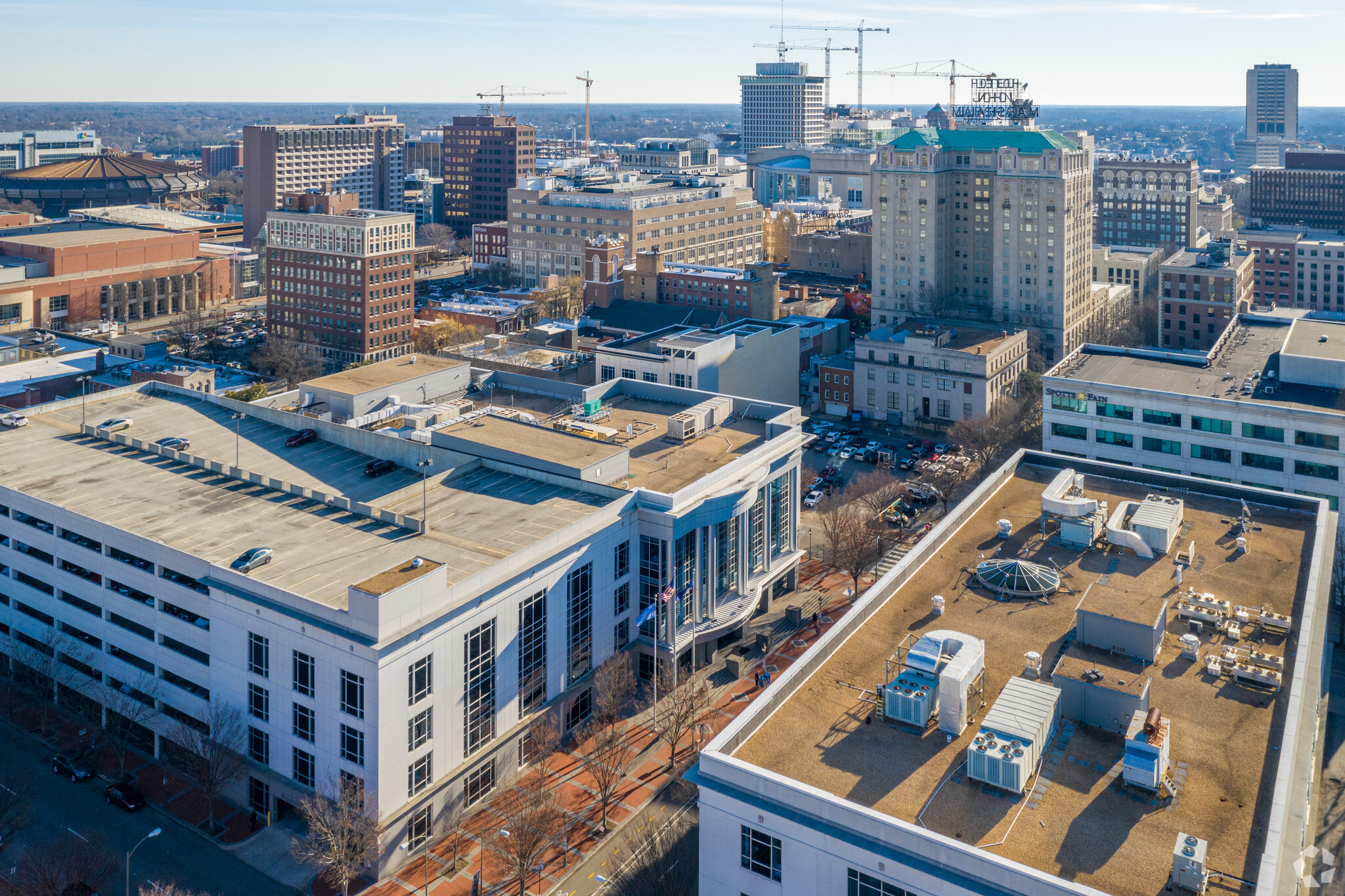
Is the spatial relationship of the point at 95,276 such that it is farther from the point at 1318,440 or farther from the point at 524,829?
the point at 1318,440

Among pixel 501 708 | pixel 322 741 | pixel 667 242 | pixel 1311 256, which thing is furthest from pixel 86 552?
pixel 1311 256

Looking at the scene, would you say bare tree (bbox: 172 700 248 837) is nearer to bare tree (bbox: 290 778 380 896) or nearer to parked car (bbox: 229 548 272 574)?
bare tree (bbox: 290 778 380 896)

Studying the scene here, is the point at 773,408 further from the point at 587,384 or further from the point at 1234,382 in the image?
the point at 1234,382

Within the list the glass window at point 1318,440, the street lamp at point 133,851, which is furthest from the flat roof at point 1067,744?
the street lamp at point 133,851

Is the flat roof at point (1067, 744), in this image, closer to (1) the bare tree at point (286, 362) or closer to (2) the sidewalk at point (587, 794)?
(2) the sidewalk at point (587, 794)

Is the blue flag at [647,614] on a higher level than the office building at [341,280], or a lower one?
lower
